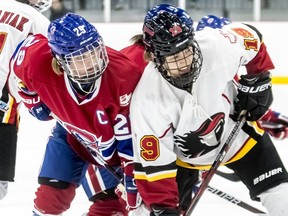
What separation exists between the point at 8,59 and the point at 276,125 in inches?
44.4

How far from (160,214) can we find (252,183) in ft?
1.24

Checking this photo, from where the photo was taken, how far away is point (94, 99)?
2.51m

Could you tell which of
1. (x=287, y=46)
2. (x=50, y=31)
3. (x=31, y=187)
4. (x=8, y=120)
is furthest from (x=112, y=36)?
(x=50, y=31)

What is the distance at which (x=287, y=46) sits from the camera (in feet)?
19.2

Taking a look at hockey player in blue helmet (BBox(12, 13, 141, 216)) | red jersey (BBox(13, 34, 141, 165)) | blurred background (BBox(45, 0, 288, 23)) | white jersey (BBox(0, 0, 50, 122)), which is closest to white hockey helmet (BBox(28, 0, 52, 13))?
white jersey (BBox(0, 0, 50, 122))

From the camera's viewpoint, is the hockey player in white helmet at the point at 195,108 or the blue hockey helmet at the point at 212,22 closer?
the hockey player in white helmet at the point at 195,108

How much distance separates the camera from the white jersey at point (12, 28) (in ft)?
9.52

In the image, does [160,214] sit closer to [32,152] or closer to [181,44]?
[181,44]

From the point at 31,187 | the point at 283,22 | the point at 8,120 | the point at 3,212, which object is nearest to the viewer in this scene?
the point at 8,120

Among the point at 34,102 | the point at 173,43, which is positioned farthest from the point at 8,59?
the point at 173,43

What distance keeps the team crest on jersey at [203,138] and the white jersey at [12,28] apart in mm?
776

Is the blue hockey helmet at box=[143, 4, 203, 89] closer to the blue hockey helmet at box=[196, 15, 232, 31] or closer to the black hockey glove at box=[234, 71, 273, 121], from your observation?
the black hockey glove at box=[234, 71, 273, 121]

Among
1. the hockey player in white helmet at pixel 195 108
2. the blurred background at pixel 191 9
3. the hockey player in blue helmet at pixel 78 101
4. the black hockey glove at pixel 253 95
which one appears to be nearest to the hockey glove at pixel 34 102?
the hockey player in blue helmet at pixel 78 101

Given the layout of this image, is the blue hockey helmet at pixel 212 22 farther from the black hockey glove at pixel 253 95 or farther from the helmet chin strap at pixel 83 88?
the helmet chin strap at pixel 83 88
